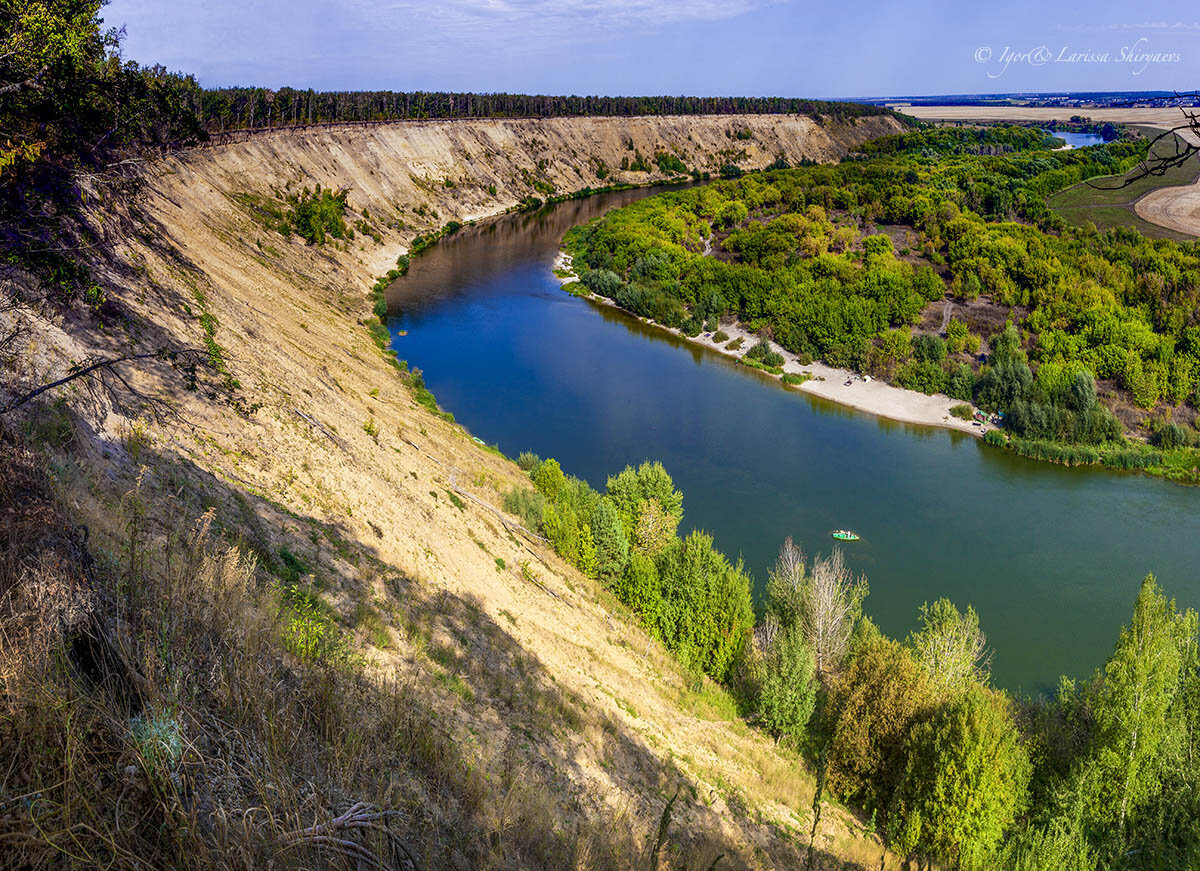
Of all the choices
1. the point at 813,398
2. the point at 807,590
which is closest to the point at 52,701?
the point at 807,590

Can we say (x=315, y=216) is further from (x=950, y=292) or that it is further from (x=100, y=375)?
(x=100, y=375)

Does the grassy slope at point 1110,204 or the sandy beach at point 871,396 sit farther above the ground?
the grassy slope at point 1110,204

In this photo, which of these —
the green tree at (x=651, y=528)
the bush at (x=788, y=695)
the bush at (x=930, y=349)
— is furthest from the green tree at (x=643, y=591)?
the bush at (x=930, y=349)

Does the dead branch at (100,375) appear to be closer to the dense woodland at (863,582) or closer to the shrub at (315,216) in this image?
the dense woodland at (863,582)

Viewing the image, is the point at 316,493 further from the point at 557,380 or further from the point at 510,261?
the point at 510,261

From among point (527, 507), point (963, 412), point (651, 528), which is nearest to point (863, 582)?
point (651, 528)

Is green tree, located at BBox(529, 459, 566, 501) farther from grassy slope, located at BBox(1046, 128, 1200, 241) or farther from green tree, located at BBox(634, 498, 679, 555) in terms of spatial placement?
grassy slope, located at BBox(1046, 128, 1200, 241)
